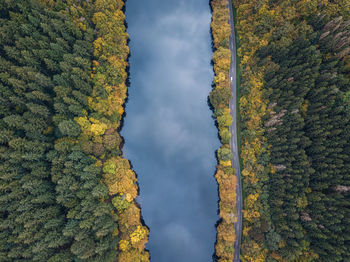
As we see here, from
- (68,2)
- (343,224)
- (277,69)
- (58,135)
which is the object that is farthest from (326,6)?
(58,135)

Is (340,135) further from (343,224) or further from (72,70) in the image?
(72,70)

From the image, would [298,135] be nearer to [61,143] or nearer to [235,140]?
[235,140]

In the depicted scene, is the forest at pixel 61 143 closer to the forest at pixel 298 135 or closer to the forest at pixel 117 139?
the forest at pixel 117 139

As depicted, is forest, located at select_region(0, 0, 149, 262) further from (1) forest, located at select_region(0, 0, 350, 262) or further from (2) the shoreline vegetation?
(2) the shoreline vegetation

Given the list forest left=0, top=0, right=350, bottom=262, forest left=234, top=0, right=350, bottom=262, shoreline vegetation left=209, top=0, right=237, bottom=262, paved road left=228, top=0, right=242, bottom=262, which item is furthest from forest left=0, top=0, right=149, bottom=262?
forest left=234, top=0, right=350, bottom=262

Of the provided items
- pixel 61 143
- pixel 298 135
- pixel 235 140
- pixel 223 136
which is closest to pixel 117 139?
pixel 61 143
